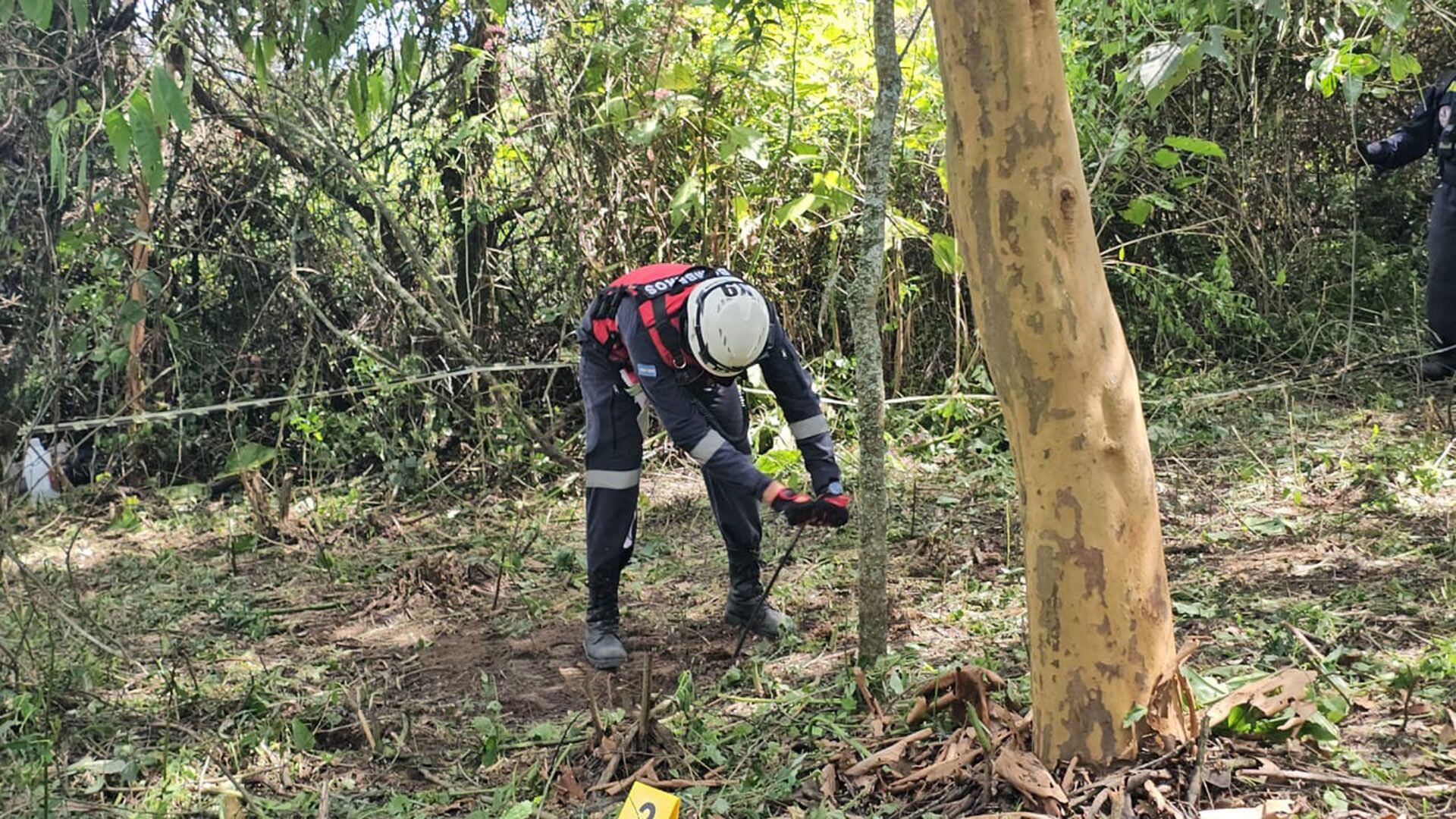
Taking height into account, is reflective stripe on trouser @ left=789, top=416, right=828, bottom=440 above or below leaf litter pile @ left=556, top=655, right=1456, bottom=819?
above

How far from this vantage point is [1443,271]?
6.20 m

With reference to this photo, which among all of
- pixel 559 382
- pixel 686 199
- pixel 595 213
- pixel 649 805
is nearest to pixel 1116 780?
pixel 649 805

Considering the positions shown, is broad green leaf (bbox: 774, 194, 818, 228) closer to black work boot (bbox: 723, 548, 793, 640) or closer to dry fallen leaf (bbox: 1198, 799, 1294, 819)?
black work boot (bbox: 723, 548, 793, 640)

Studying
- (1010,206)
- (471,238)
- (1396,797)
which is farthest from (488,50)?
(1396,797)

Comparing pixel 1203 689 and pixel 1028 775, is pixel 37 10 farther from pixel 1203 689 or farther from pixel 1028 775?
pixel 1203 689

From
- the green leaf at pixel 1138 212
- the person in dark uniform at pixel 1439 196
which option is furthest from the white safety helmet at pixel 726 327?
the person in dark uniform at pixel 1439 196

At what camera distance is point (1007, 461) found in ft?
20.0

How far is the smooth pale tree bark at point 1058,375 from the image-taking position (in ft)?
7.22

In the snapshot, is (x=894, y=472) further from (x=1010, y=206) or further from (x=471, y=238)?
(x=1010, y=206)

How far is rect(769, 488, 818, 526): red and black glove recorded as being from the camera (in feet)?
11.7

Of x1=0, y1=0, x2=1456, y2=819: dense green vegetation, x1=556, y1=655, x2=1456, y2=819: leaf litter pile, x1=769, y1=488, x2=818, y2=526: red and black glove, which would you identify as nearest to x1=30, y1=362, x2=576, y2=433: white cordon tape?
x1=0, y1=0, x2=1456, y2=819: dense green vegetation

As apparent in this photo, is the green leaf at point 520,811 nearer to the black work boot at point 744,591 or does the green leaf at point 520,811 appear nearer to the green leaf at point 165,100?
the black work boot at point 744,591

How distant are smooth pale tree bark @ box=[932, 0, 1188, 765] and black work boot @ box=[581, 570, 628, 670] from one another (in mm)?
2110

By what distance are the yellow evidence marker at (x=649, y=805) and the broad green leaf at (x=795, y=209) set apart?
151 inches
